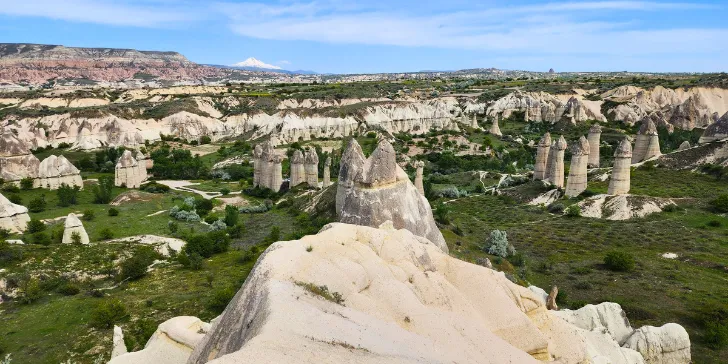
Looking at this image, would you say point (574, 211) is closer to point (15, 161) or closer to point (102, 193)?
point (102, 193)

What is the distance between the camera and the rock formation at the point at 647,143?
173ft

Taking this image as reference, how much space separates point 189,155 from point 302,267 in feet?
226

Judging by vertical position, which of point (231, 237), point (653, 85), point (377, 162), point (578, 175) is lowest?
point (231, 237)

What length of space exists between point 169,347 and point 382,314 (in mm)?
6446

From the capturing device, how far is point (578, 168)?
4344 cm

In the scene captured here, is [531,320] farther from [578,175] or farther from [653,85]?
[653,85]

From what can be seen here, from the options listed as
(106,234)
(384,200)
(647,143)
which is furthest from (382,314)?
(647,143)

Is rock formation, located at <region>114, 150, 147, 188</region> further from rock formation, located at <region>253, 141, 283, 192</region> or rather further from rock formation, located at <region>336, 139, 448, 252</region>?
rock formation, located at <region>336, 139, 448, 252</region>

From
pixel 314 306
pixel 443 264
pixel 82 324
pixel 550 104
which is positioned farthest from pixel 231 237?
pixel 550 104

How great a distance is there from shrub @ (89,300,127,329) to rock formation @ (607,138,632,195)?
39.1 m

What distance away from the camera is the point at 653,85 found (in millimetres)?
114250

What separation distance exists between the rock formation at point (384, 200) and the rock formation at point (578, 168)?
84.5 feet

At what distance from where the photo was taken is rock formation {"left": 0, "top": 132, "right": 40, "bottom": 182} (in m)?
54.9

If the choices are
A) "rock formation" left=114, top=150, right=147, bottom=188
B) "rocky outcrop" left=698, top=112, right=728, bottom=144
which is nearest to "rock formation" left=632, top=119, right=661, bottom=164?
"rocky outcrop" left=698, top=112, right=728, bottom=144
